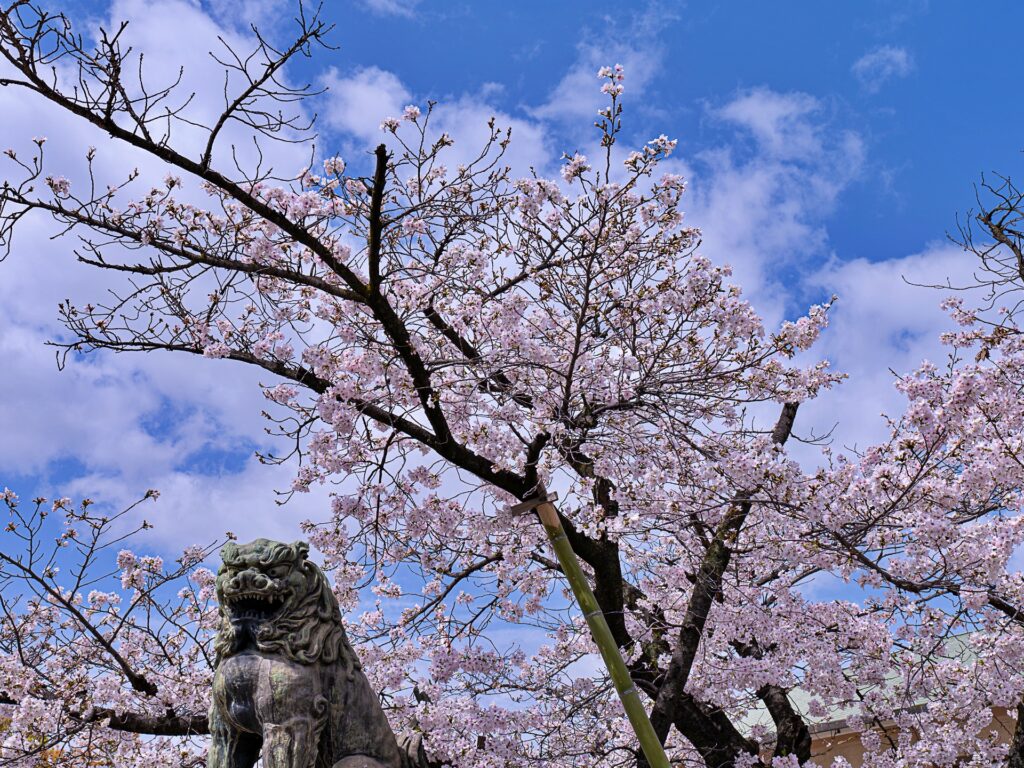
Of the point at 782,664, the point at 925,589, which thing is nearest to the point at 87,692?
the point at 782,664

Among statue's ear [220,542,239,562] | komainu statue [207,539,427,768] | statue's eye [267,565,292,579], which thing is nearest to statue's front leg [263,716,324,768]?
komainu statue [207,539,427,768]

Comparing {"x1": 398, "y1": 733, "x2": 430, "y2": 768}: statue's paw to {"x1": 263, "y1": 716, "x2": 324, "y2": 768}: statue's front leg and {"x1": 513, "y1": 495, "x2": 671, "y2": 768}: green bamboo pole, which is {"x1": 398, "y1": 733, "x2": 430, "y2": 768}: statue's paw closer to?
{"x1": 263, "y1": 716, "x2": 324, "y2": 768}: statue's front leg

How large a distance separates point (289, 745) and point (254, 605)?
0.77 meters

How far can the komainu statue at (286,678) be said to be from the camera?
4.92 meters

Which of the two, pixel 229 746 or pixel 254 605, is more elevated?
pixel 254 605

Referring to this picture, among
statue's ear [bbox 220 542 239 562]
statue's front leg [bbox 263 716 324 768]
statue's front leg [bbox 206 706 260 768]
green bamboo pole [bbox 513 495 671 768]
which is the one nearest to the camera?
statue's front leg [bbox 263 716 324 768]

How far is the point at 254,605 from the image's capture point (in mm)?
5191

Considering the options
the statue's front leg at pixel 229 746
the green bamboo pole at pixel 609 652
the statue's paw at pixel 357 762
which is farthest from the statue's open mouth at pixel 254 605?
the green bamboo pole at pixel 609 652

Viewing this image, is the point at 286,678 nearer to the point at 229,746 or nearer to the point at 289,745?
the point at 289,745

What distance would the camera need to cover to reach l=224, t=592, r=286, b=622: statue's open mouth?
514cm

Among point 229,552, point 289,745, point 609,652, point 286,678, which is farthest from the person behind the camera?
point 609,652

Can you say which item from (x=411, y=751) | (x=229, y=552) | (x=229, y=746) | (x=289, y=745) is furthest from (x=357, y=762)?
(x=229, y=552)

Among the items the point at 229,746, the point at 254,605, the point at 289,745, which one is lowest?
the point at 289,745

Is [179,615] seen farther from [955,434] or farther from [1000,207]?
[1000,207]
